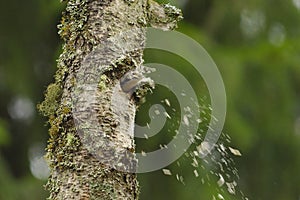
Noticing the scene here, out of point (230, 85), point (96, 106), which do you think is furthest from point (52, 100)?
point (230, 85)

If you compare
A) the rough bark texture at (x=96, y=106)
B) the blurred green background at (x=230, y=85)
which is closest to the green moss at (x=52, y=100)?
the rough bark texture at (x=96, y=106)

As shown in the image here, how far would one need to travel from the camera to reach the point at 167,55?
3.62 meters

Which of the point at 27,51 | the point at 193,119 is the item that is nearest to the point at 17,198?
the point at 27,51

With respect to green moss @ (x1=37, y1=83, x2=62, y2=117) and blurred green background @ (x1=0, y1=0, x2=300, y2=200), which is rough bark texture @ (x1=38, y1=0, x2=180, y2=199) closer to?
green moss @ (x1=37, y1=83, x2=62, y2=117)

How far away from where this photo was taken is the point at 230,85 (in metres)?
4.16

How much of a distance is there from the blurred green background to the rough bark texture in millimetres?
2281

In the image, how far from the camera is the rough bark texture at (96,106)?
119 centimetres

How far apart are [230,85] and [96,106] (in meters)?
2.98

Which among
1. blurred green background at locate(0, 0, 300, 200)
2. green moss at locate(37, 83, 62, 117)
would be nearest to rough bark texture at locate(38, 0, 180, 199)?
green moss at locate(37, 83, 62, 117)

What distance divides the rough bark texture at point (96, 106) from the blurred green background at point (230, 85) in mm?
2281

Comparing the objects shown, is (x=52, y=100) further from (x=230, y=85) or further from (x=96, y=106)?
(x=230, y=85)

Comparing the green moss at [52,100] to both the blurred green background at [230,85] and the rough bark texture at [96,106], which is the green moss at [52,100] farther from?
the blurred green background at [230,85]

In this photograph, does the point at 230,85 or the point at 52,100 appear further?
the point at 230,85

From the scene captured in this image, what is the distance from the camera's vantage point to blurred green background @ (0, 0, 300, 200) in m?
4.13
